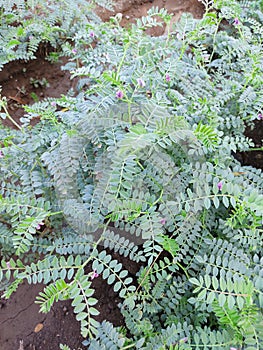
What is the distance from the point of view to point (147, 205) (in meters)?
1.25

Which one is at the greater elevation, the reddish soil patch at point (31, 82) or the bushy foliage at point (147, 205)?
the bushy foliage at point (147, 205)

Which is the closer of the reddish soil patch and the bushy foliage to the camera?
the bushy foliage

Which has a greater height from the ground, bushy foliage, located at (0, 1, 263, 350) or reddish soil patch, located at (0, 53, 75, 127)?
bushy foliage, located at (0, 1, 263, 350)

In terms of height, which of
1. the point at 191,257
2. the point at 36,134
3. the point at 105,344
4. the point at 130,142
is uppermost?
the point at 130,142

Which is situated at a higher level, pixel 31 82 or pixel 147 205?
pixel 147 205

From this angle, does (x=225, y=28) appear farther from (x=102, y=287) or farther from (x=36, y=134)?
(x=102, y=287)

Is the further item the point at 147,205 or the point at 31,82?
the point at 31,82

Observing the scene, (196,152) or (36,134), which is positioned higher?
(196,152)

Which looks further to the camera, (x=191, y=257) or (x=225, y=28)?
(x=225, y=28)

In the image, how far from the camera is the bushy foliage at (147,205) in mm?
1122

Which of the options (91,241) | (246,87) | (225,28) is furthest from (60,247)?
(225,28)

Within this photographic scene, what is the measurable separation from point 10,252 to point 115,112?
78cm

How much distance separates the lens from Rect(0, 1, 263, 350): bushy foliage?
1.12m

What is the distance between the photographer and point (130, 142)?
41.6 inches
